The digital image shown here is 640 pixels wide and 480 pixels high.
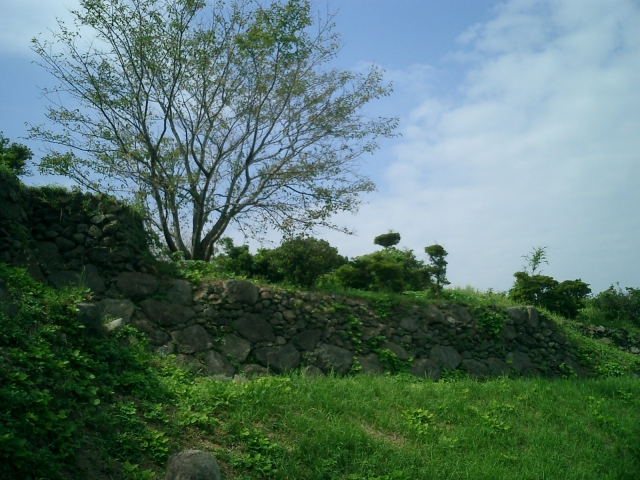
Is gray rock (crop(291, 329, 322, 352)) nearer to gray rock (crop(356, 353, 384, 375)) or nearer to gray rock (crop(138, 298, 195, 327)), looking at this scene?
gray rock (crop(356, 353, 384, 375))

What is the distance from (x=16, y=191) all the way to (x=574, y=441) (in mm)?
8643

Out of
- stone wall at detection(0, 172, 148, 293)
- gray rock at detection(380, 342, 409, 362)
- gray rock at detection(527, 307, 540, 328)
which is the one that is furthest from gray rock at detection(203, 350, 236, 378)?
gray rock at detection(527, 307, 540, 328)

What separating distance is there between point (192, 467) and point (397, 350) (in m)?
6.90

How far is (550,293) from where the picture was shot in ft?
51.1

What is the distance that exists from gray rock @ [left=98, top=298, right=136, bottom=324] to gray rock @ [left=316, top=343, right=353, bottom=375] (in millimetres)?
3263

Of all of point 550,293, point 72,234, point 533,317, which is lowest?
point 533,317

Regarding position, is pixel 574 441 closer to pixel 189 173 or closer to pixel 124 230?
pixel 124 230

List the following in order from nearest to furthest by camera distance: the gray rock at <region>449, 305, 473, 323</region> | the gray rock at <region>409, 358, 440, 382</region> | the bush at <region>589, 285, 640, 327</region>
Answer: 1. the gray rock at <region>409, 358, 440, 382</region>
2. the gray rock at <region>449, 305, 473, 323</region>
3. the bush at <region>589, 285, 640, 327</region>

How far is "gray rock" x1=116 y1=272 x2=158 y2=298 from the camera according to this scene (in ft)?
Result: 31.1

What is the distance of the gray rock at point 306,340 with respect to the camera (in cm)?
1029

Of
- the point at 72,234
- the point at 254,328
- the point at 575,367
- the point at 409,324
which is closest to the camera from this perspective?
the point at 72,234

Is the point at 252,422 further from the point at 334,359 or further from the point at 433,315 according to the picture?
the point at 433,315

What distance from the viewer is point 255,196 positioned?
12586 millimetres

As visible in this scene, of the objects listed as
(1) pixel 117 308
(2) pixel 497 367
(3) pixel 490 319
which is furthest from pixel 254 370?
(3) pixel 490 319
